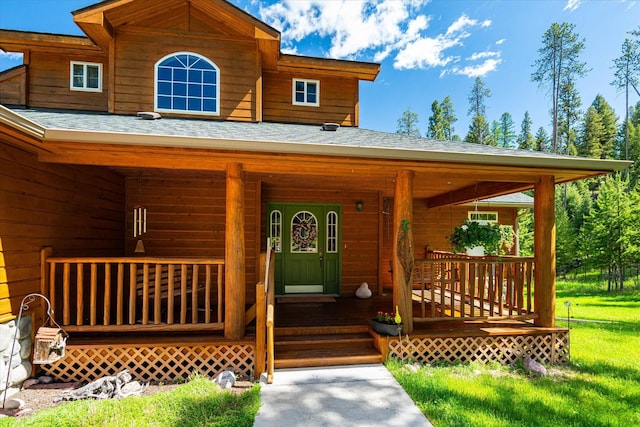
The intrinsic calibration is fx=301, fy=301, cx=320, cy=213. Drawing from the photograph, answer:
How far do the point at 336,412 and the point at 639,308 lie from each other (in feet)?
36.0

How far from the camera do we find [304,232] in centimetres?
682

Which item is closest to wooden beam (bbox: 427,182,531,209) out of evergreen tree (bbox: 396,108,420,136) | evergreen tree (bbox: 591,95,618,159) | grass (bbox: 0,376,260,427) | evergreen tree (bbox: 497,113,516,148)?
grass (bbox: 0,376,260,427)

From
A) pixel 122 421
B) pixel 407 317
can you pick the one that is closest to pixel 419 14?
pixel 407 317

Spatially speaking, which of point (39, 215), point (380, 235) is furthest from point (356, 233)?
point (39, 215)

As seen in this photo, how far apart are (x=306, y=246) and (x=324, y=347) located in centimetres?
291

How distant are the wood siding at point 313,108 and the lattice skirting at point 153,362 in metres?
4.56

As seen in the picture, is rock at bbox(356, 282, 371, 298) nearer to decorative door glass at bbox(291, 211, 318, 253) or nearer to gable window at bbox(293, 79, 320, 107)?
decorative door glass at bbox(291, 211, 318, 253)

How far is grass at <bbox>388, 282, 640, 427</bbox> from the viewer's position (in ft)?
9.38

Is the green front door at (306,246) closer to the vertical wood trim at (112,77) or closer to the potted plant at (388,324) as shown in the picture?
the potted plant at (388,324)

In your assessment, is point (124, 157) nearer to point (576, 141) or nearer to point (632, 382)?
point (632, 382)

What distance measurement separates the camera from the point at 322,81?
6.64m

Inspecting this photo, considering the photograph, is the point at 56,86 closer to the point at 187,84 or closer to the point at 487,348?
the point at 187,84

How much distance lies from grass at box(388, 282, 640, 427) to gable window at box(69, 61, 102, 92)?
7.18m

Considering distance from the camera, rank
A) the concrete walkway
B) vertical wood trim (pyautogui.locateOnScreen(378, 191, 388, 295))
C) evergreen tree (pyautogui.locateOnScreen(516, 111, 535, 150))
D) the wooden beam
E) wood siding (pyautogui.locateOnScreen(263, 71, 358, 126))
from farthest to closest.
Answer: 1. evergreen tree (pyautogui.locateOnScreen(516, 111, 535, 150))
2. vertical wood trim (pyautogui.locateOnScreen(378, 191, 388, 295))
3. wood siding (pyautogui.locateOnScreen(263, 71, 358, 126))
4. the wooden beam
5. the concrete walkway
